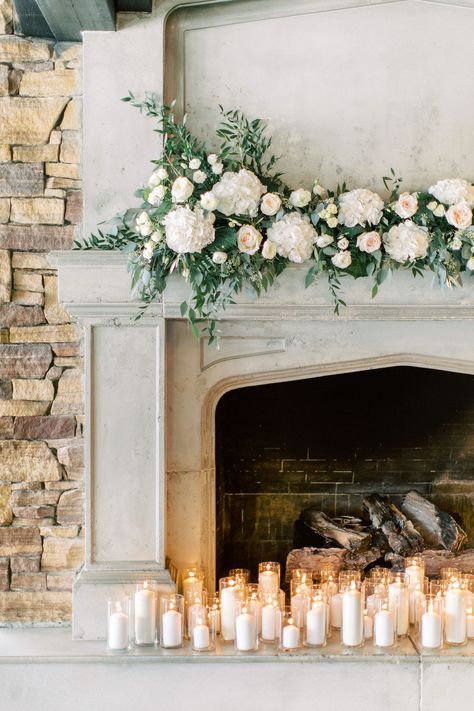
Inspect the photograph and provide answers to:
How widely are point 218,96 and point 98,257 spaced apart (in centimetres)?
80

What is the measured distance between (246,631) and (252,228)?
1483 mm

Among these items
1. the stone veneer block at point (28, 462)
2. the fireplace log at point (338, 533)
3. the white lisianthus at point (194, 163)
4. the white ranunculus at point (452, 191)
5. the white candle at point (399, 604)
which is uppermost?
the white lisianthus at point (194, 163)

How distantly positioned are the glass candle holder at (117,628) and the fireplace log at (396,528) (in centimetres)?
117

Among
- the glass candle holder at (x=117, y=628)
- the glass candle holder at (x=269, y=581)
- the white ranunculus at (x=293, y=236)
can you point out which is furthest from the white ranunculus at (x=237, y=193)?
the glass candle holder at (x=117, y=628)

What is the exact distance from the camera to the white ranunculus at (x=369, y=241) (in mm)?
2709

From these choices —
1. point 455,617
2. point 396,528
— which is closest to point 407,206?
point 396,528

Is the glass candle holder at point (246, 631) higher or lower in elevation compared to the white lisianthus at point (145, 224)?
lower

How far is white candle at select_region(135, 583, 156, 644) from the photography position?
279 cm

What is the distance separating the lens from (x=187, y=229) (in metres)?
2.59

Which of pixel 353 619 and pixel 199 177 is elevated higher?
pixel 199 177

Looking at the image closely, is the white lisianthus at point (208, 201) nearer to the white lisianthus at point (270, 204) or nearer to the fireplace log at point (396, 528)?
the white lisianthus at point (270, 204)

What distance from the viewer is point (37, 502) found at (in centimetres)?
304

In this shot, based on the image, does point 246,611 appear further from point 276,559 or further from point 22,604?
point 22,604

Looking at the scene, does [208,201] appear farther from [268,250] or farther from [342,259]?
[342,259]
